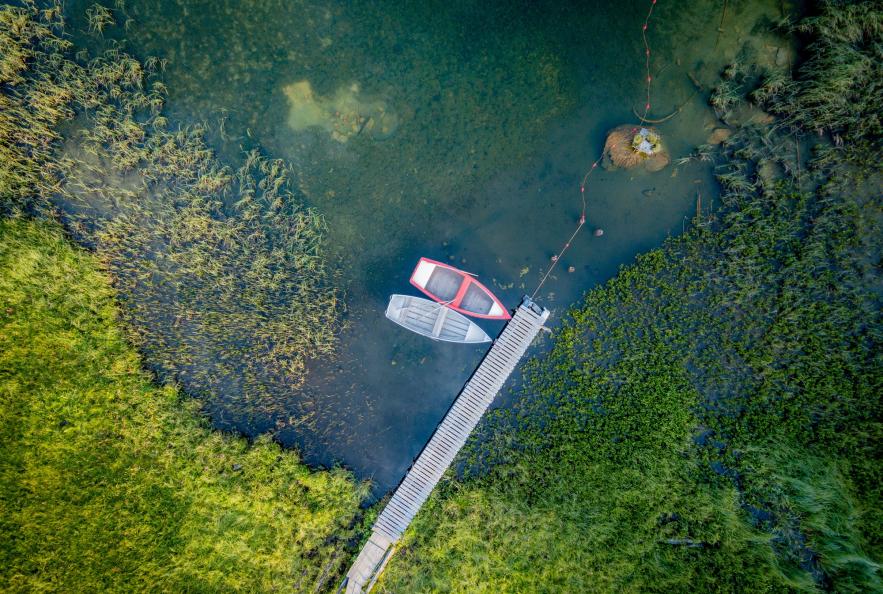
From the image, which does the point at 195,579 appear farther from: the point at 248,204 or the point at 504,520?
the point at 248,204

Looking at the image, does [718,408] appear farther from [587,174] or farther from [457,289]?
[457,289]

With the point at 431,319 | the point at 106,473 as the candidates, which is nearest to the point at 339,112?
the point at 431,319

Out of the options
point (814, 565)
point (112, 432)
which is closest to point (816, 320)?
point (814, 565)

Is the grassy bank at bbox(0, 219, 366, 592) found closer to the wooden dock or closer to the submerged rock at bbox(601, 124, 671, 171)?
the wooden dock

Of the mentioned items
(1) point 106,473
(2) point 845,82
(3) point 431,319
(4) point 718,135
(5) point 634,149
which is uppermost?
(2) point 845,82

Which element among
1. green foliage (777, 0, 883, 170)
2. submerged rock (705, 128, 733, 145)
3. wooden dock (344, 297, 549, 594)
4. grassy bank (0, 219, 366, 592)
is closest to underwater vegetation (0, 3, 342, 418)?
grassy bank (0, 219, 366, 592)

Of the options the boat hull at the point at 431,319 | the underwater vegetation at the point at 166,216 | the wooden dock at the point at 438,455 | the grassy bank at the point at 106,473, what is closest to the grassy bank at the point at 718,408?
the wooden dock at the point at 438,455
